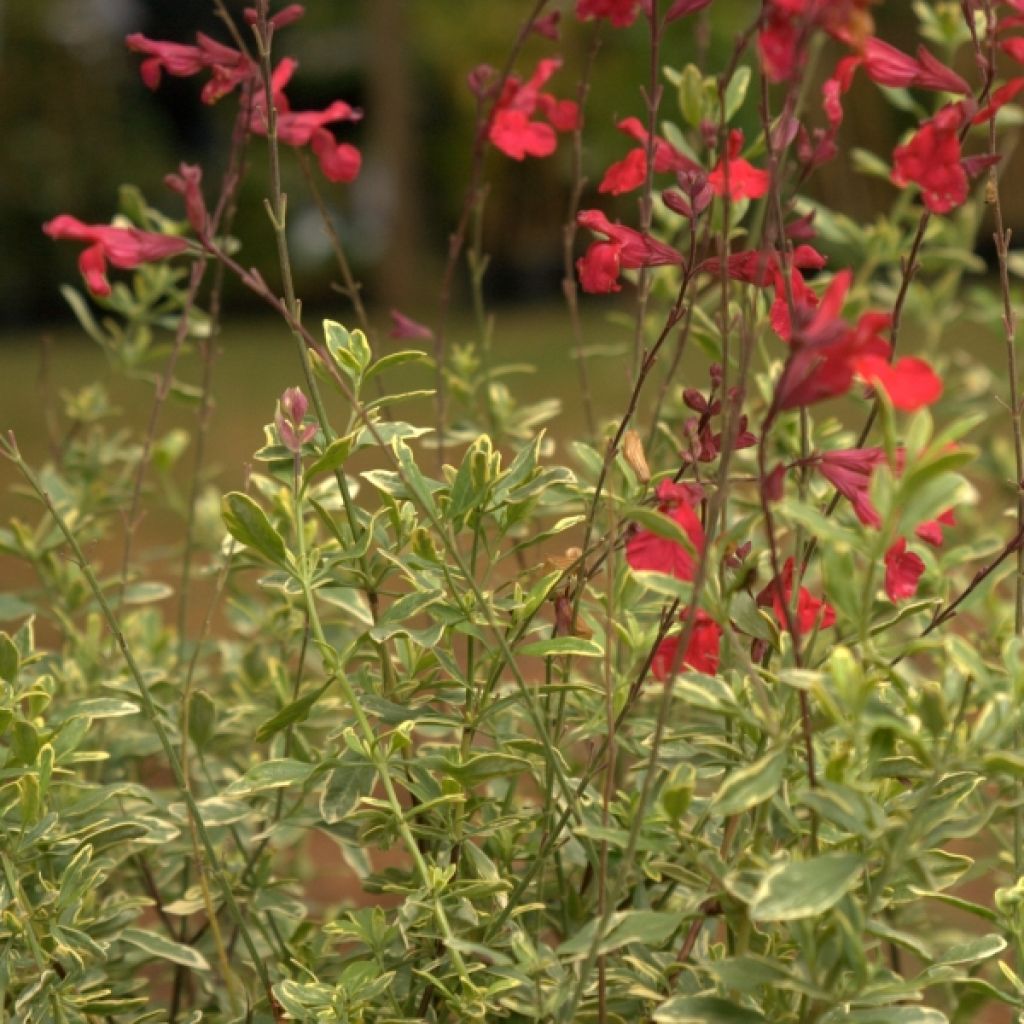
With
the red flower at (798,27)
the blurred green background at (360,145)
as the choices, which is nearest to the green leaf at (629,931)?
the red flower at (798,27)

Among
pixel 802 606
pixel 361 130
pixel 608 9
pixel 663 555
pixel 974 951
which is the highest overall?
pixel 608 9

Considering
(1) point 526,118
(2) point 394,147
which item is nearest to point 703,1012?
(1) point 526,118

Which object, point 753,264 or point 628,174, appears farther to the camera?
point 628,174

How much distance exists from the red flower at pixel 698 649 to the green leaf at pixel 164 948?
0.56 meters

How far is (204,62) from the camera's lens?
1.54 meters

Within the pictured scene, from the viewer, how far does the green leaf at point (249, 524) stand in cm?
129

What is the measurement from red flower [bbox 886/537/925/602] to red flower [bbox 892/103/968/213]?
260 millimetres

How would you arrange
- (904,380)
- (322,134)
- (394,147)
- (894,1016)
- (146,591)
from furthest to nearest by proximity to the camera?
(394,147)
(146,591)
(322,134)
(894,1016)
(904,380)

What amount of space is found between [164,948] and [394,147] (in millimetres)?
12671

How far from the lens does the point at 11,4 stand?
1438 cm

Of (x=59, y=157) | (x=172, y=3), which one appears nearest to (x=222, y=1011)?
(x=59, y=157)

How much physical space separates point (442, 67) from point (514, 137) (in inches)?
517

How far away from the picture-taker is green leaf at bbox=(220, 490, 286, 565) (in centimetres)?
129

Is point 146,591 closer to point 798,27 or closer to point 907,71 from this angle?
point 907,71
